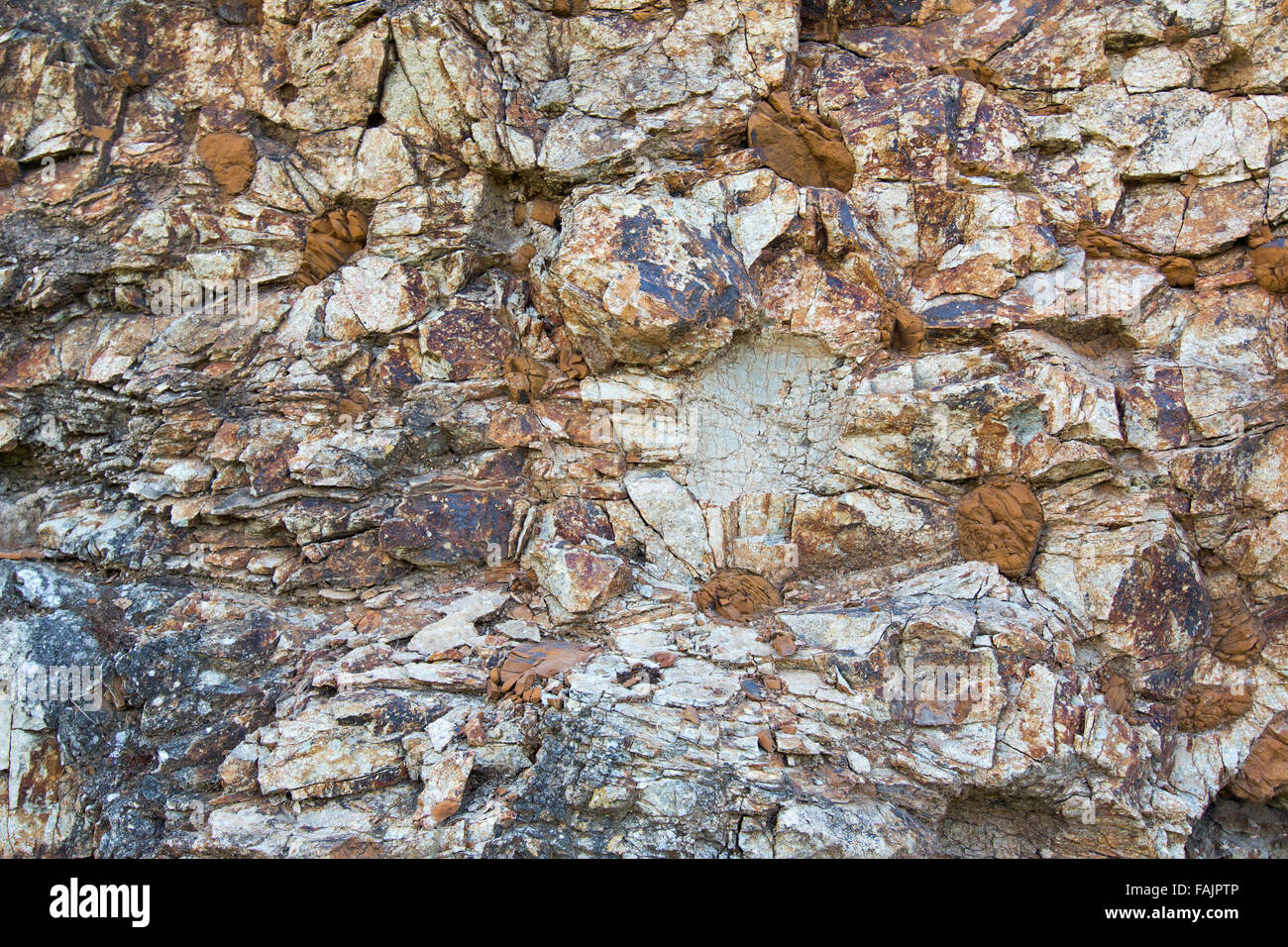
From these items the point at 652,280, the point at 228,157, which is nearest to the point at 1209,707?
the point at 652,280

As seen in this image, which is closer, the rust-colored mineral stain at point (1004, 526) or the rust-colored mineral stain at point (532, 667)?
the rust-colored mineral stain at point (532, 667)

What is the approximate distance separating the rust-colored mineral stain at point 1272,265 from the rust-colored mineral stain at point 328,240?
715 cm

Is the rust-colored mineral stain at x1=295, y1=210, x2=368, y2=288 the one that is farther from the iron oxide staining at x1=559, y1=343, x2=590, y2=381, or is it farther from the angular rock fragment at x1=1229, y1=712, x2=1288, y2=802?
the angular rock fragment at x1=1229, y1=712, x2=1288, y2=802

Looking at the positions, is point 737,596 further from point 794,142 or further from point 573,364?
point 794,142

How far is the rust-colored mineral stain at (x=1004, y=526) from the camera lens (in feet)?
17.6

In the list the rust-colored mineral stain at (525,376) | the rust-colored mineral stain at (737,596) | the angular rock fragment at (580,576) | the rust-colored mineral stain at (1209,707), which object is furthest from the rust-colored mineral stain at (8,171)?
the rust-colored mineral stain at (1209,707)

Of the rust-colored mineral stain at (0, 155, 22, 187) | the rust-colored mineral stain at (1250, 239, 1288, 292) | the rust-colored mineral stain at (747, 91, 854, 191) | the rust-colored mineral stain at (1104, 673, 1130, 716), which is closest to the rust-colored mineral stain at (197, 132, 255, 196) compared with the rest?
the rust-colored mineral stain at (0, 155, 22, 187)

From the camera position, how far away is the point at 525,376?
616cm

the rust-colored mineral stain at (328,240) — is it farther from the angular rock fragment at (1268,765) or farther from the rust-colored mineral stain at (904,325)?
the angular rock fragment at (1268,765)

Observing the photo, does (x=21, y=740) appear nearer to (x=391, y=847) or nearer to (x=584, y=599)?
(x=391, y=847)

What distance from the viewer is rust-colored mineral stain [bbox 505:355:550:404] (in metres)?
6.16

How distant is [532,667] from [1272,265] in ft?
20.5

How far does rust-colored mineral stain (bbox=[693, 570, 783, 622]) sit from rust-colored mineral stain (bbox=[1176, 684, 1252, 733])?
3.00 meters

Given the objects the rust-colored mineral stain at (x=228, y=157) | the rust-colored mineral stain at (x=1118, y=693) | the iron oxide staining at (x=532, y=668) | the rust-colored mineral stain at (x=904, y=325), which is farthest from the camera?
the rust-colored mineral stain at (x=228, y=157)
